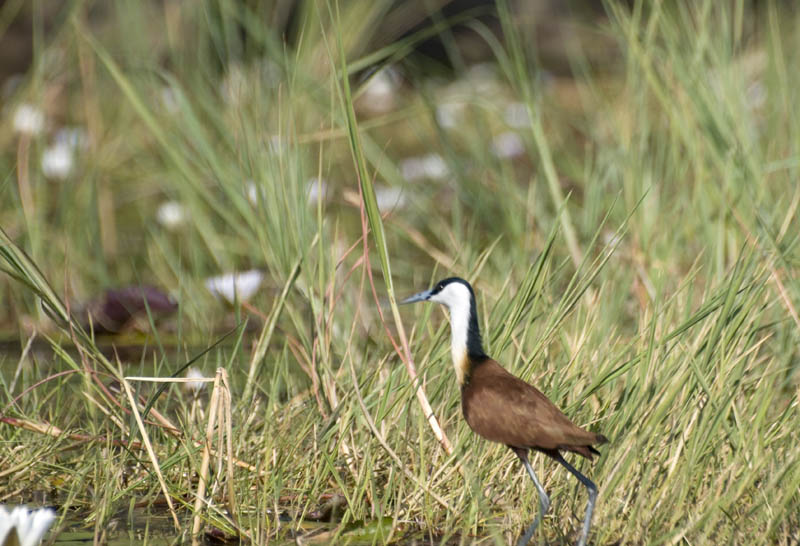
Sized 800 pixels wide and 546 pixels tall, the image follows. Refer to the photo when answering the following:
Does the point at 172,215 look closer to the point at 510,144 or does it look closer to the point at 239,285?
the point at 239,285

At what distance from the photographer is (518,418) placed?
5.69 ft

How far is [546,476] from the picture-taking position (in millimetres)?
2131

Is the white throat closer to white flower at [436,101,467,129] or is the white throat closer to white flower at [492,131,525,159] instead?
white flower at [492,131,525,159]

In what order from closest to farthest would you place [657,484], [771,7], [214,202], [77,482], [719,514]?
1. [719,514]
2. [657,484]
3. [77,482]
4. [214,202]
5. [771,7]

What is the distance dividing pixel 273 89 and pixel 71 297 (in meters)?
0.93

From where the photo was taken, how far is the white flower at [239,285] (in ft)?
10.6

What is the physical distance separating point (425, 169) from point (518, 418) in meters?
3.12

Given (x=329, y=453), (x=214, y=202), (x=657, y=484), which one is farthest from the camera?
(x=214, y=202)

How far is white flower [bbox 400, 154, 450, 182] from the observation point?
4491mm

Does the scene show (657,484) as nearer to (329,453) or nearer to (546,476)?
(546,476)

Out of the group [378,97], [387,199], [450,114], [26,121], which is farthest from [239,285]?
[378,97]

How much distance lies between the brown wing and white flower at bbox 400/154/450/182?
243 cm

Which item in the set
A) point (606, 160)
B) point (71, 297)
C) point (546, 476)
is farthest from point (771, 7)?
point (71, 297)

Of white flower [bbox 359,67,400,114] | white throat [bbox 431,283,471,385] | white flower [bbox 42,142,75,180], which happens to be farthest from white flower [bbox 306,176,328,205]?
white flower [bbox 359,67,400,114]
